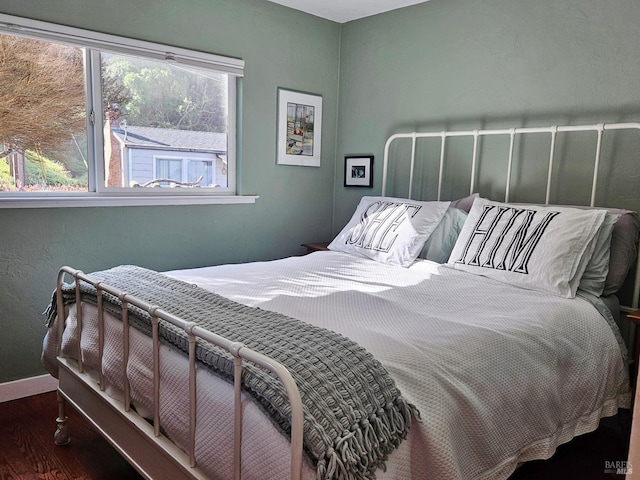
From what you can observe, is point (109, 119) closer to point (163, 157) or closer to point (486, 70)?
point (163, 157)

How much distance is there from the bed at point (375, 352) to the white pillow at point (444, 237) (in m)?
0.01

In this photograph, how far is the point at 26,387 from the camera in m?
2.60

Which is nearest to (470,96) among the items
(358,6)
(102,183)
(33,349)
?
(358,6)

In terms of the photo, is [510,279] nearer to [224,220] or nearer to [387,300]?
[387,300]

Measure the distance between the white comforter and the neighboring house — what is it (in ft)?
2.82

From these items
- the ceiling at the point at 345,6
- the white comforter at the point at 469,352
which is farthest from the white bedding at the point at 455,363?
the ceiling at the point at 345,6

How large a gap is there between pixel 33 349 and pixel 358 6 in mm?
2796

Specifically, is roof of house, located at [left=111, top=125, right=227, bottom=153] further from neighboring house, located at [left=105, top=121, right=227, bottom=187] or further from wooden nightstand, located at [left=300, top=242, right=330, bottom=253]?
wooden nightstand, located at [left=300, top=242, right=330, bottom=253]

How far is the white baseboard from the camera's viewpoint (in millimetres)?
2539

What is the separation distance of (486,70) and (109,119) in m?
2.12

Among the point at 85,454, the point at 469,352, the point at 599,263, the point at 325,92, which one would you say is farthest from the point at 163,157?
the point at 599,263

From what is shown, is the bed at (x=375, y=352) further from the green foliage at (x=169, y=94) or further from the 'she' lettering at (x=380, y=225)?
the green foliage at (x=169, y=94)

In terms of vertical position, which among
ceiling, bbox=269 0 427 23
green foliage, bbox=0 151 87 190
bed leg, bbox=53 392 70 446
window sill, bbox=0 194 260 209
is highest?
ceiling, bbox=269 0 427 23

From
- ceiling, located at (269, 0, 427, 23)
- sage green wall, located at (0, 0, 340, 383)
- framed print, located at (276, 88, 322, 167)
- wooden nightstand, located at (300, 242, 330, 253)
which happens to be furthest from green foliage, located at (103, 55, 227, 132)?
wooden nightstand, located at (300, 242, 330, 253)
